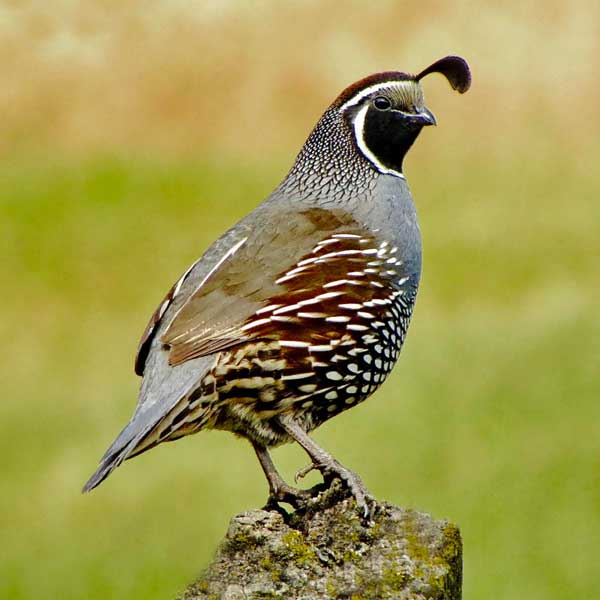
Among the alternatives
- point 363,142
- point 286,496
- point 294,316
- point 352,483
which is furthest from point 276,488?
point 363,142

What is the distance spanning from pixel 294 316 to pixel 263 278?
235 mm

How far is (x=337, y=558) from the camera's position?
4414mm

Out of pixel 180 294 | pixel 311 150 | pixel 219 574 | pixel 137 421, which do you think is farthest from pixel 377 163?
pixel 219 574

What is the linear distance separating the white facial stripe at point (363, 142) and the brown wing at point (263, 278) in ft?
1.78

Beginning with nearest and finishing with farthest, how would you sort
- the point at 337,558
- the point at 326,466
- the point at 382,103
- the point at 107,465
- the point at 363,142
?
the point at 337,558, the point at 107,465, the point at 326,466, the point at 382,103, the point at 363,142

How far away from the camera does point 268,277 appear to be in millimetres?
5227

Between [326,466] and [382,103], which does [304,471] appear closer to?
[326,466]

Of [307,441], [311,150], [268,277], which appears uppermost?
[311,150]

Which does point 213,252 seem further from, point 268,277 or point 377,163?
point 377,163

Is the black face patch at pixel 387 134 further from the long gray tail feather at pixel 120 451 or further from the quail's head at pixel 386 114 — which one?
the long gray tail feather at pixel 120 451

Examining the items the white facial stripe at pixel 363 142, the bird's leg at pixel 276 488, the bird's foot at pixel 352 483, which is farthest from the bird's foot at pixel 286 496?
the white facial stripe at pixel 363 142

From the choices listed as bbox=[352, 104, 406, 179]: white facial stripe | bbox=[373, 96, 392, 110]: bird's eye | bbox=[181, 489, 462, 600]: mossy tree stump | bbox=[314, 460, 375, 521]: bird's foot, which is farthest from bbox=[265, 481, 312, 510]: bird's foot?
bbox=[373, 96, 392, 110]: bird's eye

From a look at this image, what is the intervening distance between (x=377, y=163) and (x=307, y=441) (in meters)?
1.66

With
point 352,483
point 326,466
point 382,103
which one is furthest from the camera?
point 382,103
